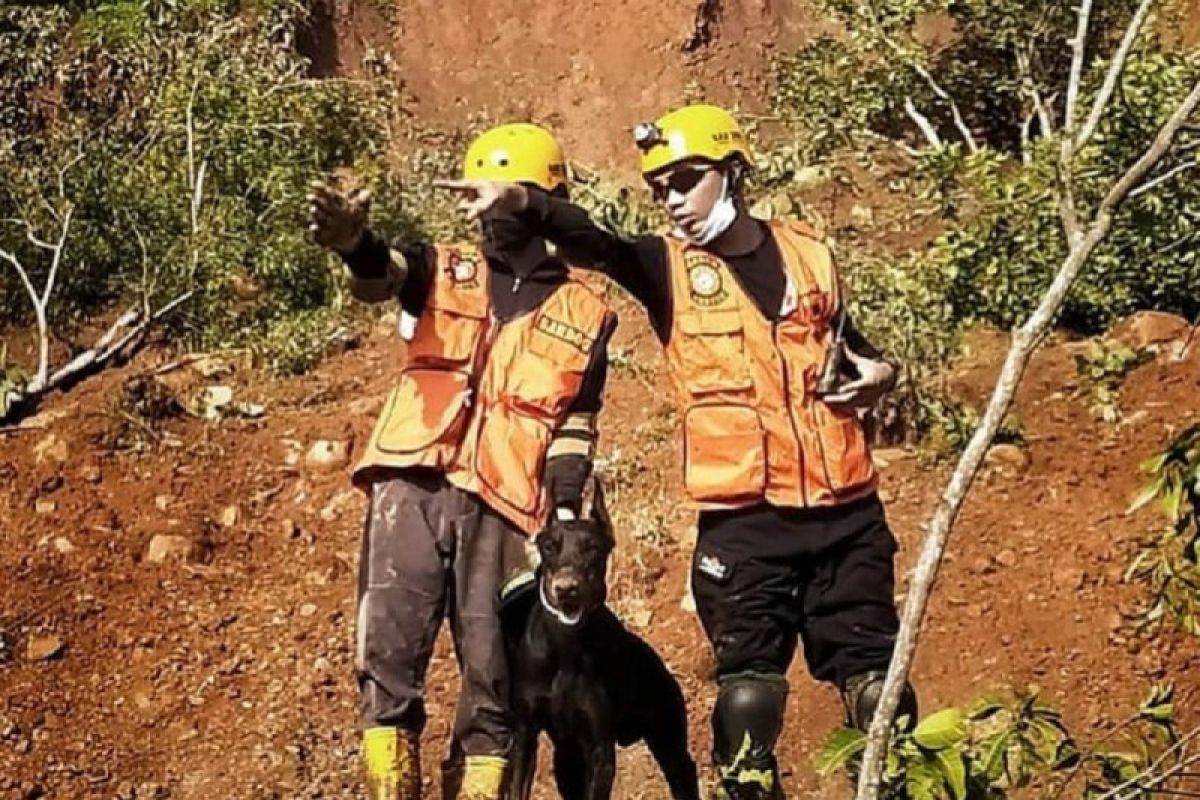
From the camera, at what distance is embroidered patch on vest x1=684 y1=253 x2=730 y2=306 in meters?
4.64

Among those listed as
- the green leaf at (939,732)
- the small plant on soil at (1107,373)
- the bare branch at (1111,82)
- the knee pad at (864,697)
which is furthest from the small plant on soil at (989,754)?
the small plant on soil at (1107,373)

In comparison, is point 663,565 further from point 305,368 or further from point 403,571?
point 403,571

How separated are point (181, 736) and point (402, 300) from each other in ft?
9.51

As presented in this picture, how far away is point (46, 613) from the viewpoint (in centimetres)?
785

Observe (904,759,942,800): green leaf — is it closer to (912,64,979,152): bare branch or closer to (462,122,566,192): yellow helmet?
(462,122,566,192): yellow helmet

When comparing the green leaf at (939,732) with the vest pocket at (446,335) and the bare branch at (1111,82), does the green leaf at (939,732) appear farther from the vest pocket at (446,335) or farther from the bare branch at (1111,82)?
the vest pocket at (446,335)

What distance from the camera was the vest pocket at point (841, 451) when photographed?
15.1ft

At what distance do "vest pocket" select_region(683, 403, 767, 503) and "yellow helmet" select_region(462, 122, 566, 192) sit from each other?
0.64m

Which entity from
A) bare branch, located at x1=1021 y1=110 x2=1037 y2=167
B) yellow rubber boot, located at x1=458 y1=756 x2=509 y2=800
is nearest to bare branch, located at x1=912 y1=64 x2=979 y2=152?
bare branch, located at x1=1021 y1=110 x2=1037 y2=167

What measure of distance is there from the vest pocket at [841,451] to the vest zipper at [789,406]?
45mm

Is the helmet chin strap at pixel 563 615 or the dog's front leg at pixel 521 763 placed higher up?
the helmet chin strap at pixel 563 615

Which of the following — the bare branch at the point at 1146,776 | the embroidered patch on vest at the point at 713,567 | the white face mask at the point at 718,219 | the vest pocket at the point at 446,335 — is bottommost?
the embroidered patch on vest at the point at 713,567

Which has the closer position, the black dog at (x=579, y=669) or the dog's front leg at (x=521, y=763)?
the black dog at (x=579, y=669)

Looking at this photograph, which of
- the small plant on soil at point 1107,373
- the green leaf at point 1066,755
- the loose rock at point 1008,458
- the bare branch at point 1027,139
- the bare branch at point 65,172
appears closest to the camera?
the green leaf at point 1066,755
